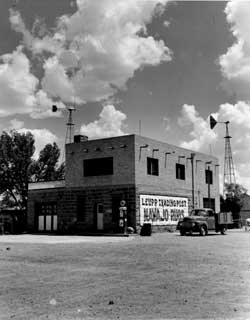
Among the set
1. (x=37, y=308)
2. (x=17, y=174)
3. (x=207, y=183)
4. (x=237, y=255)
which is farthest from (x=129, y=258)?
(x=17, y=174)

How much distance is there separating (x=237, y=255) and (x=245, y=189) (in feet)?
132

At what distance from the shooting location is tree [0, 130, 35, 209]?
2047 inches

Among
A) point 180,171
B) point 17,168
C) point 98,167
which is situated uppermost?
point 17,168

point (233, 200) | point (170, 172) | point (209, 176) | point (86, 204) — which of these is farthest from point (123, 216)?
point (233, 200)

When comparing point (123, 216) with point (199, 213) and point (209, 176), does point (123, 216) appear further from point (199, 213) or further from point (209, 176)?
point (209, 176)

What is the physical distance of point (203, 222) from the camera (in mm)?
30719

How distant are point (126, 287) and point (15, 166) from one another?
44.6 metres

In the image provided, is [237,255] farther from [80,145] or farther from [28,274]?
[80,145]

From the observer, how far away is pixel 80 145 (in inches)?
1479

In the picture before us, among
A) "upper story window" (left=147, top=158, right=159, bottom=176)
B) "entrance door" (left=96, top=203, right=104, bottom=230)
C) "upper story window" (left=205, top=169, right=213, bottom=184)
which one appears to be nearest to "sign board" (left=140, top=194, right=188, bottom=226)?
"upper story window" (left=147, top=158, right=159, bottom=176)

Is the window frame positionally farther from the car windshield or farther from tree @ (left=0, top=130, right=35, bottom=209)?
tree @ (left=0, top=130, right=35, bottom=209)

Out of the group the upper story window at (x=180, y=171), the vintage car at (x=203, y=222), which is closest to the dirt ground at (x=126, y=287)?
the vintage car at (x=203, y=222)

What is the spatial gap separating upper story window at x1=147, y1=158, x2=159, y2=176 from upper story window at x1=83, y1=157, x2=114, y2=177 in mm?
3019

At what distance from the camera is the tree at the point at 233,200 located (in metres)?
50.2
